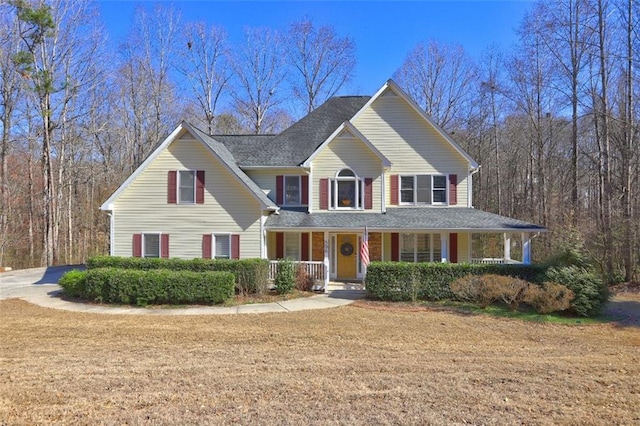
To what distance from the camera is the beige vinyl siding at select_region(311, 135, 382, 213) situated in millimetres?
16391

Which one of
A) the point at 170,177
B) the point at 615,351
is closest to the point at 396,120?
the point at 170,177

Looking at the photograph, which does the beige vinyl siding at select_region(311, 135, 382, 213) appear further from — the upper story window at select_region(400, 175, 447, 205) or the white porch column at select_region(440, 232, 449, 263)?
→ the white porch column at select_region(440, 232, 449, 263)

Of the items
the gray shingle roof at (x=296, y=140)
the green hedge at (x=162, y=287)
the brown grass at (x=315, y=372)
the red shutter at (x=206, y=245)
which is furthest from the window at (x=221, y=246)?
the brown grass at (x=315, y=372)

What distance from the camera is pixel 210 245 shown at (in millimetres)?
15469

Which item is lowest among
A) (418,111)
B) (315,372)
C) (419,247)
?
(315,372)

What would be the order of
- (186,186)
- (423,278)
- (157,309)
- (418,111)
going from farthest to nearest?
(418,111)
(186,186)
(423,278)
(157,309)

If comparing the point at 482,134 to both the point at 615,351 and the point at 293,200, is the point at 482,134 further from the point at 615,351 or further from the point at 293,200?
the point at 615,351

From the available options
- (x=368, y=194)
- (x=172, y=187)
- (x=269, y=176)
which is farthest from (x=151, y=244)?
(x=368, y=194)

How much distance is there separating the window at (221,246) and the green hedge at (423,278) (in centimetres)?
636

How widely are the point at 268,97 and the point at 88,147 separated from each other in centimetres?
1589

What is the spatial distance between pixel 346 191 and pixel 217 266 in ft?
21.4

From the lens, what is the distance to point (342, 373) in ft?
20.4

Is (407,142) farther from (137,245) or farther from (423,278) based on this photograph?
(137,245)

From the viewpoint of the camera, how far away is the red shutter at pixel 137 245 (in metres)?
15.6
